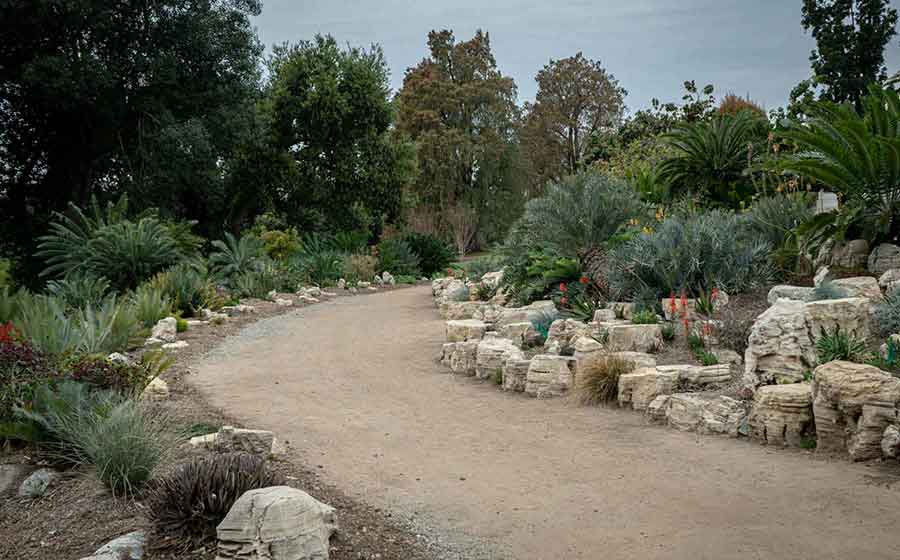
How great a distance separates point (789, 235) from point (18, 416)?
28.3ft

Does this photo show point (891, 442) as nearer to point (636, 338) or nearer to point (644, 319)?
point (636, 338)

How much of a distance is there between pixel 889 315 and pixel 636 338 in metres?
2.30

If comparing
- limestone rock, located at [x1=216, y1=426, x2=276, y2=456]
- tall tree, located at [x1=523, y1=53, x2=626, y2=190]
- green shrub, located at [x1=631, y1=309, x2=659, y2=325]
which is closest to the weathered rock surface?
limestone rock, located at [x1=216, y1=426, x2=276, y2=456]

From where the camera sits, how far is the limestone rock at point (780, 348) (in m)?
6.00

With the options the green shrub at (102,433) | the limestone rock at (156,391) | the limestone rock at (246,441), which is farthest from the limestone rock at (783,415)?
the limestone rock at (156,391)

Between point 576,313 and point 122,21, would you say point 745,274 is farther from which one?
point 122,21

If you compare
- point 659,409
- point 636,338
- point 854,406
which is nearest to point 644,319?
point 636,338

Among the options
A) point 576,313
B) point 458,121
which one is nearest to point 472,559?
point 576,313

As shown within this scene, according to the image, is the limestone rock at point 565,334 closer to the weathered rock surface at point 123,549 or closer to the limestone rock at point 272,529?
the limestone rock at point 272,529

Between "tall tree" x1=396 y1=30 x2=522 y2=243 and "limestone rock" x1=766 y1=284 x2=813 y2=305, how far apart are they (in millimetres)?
24884

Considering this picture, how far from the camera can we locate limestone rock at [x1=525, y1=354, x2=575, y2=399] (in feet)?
24.2

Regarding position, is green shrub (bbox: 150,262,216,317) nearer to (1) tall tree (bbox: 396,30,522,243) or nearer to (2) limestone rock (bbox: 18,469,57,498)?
(2) limestone rock (bbox: 18,469,57,498)

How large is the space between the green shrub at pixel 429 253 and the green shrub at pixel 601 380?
58.6 ft

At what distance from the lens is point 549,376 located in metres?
7.45
